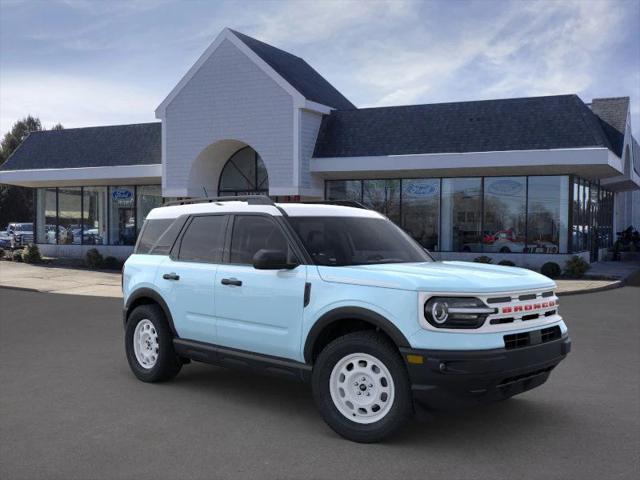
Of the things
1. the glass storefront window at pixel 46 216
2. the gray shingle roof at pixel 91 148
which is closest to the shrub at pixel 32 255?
the glass storefront window at pixel 46 216

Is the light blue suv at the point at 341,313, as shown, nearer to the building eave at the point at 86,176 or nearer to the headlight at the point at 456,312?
the headlight at the point at 456,312

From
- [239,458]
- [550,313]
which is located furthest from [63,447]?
[550,313]

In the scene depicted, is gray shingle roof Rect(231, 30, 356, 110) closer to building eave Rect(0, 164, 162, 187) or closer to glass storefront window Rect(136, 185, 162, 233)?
building eave Rect(0, 164, 162, 187)

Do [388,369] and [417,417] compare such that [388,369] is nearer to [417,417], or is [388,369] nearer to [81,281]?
[417,417]

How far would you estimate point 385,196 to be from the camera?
24.1 m

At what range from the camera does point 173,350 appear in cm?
714

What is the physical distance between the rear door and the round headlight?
8.02 feet

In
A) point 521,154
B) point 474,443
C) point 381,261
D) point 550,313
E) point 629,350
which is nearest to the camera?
point 474,443

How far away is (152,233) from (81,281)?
13.7 meters

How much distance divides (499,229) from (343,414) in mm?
18546

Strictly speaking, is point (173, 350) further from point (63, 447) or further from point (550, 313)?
point (550, 313)

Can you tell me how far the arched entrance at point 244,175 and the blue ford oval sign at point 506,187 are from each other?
337 inches

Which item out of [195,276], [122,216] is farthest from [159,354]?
[122,216]

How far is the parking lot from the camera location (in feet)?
15.4
